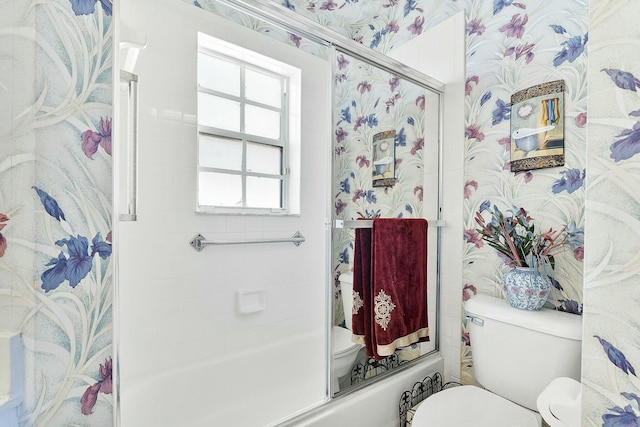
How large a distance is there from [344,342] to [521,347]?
2.13 feet

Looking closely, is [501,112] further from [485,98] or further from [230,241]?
[230,241]

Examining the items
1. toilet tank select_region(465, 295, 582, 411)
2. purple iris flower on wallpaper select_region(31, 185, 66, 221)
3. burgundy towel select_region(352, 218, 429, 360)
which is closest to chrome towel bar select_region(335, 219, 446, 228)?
burgundy towel select_region(352, 218, 429, 360)

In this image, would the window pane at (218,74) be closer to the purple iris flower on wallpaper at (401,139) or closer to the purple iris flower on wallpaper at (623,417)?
the purple iris flower on wallpaper at (401,139)

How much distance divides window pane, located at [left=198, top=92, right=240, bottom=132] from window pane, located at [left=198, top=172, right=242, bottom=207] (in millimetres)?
255

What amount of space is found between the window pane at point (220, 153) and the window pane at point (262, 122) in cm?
12

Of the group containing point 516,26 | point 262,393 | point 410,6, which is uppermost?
point 410,6

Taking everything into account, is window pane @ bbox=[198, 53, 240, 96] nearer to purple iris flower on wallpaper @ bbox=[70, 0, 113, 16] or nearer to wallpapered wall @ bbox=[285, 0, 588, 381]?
purple iris flower on wallpaper @ bbox=[70, 0, 113, 16]

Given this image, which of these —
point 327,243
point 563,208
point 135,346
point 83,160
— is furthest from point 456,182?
point 135,346

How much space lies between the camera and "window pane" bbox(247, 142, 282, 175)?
188 centimetres

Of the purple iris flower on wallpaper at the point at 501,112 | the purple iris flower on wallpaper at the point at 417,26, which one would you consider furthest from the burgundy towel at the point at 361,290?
the purple iris flower on wallpaper at the point at 417,26

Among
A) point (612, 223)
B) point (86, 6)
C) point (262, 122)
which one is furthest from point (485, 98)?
point (86, 6)

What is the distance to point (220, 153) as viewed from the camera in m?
1.76

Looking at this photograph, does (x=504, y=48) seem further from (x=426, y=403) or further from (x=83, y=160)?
(x=83, y=160)

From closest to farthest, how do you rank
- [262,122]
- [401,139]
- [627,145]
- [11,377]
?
[627,145], [11,377], [401,139], [262,122]
